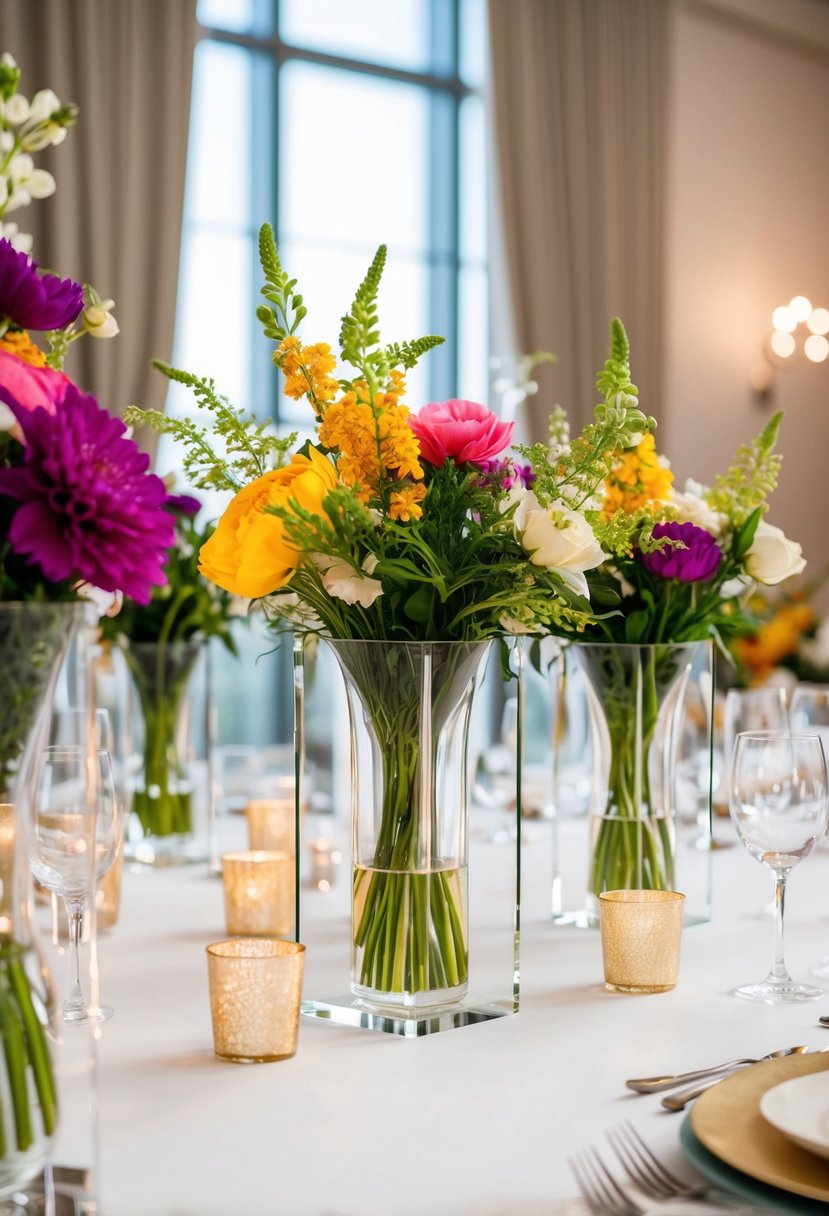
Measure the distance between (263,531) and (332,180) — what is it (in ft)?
15.2

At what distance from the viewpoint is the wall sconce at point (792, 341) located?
631cm

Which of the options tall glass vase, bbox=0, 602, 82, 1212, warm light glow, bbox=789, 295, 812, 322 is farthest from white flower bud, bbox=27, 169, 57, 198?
warm light glow, bbox=789, 295, 812, 322

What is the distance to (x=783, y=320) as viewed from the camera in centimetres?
637

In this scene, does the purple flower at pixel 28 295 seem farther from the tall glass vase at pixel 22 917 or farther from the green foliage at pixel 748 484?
the green foliage at pixel 748 484

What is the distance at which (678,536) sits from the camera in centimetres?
129

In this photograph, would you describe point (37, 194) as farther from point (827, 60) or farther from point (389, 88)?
point (827, 60)

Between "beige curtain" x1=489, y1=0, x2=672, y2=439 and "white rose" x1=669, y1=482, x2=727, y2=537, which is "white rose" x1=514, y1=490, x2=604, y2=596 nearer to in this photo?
"white rose" x1=669, y1=482, x2=727, y2=537

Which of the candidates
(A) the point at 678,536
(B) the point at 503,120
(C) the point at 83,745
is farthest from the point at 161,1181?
(B) the point at 503,120

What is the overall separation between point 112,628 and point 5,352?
95 cm

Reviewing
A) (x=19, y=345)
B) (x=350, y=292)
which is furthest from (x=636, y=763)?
(x=350, y=292)

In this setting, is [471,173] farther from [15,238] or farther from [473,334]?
[15,238]

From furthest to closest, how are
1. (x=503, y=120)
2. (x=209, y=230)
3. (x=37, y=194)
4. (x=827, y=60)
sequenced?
(x=827, y=60)
(x=503, y=120)
(x=209, y=230)
(x=37, y=194)

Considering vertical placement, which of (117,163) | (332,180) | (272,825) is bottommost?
(272,825)

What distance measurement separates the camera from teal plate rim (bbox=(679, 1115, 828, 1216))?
67 cm
